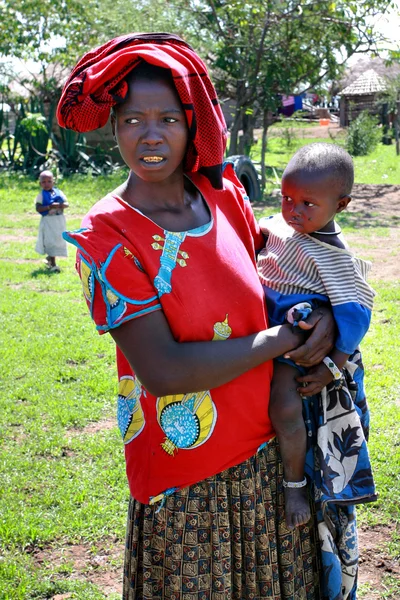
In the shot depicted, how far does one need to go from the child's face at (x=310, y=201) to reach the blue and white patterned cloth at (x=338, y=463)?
0.37 meters

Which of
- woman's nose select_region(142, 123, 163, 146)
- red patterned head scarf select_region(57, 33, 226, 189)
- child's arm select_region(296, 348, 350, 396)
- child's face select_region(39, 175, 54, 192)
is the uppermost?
red patterned head scarf select_region(57, 33, 226, 189)

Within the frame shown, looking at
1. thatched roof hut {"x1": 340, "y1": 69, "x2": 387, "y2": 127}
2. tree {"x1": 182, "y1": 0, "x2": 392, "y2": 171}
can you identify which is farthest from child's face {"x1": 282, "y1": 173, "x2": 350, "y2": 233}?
thatched roof hut {"x1": 340, "y1": 69, "x2": 387, "y2": 127}

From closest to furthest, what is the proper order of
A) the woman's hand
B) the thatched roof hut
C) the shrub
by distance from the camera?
1. the woman's hand
2. the shrub
3. the thatched roof hut

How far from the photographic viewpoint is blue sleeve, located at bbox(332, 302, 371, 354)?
1741mm

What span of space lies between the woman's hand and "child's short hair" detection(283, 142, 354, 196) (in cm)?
34

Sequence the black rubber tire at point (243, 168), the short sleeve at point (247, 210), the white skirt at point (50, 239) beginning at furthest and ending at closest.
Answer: the white skirt at point (50, 239) → the black rubber tire at point (243, 168) → the short sleeve at point (247, 210)

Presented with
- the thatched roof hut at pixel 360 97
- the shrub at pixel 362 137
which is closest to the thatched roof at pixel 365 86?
the thatched roof hut at pixel 360 97

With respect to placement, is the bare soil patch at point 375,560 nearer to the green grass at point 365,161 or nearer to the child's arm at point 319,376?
the child's arm at point 319,376

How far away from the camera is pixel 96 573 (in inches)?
112

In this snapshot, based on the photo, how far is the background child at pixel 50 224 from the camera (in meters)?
8.09

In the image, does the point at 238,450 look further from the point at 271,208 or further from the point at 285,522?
the point at 271,208

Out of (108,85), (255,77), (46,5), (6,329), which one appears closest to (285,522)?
(108,85)

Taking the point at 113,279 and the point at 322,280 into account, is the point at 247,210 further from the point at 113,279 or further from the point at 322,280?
the point at 113,279

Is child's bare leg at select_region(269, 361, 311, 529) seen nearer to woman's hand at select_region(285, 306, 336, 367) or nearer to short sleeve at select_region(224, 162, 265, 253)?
woman's hand at select_region(285, 306, 336, 367)
